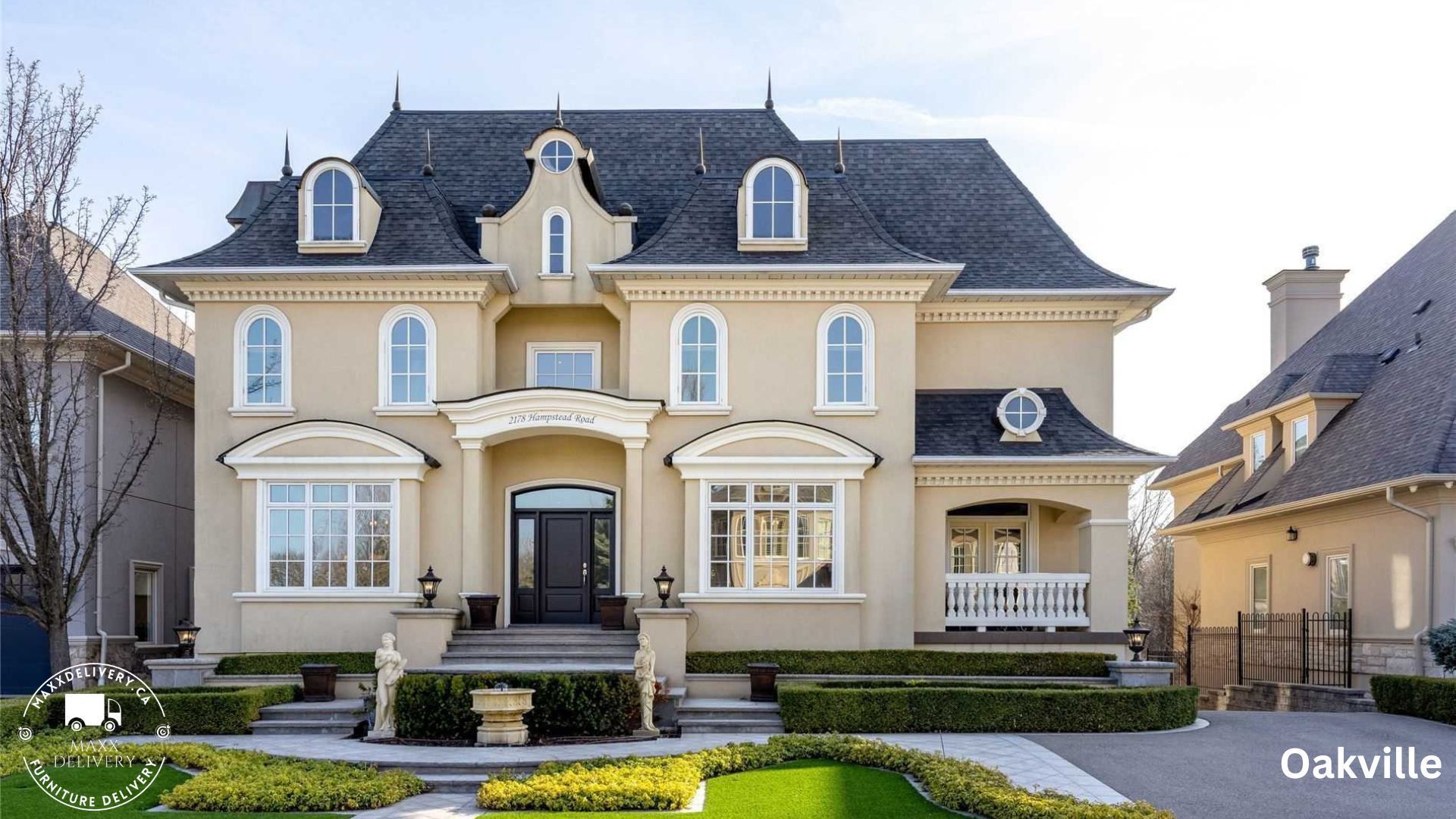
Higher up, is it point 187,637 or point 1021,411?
point 1021,411

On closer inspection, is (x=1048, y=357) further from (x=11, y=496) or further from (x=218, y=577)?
(x=11, y=496)

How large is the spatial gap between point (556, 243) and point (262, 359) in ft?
16.4

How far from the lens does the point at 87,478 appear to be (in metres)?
20.5

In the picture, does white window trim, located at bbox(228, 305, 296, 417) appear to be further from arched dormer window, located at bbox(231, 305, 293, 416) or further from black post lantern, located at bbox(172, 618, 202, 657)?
black post lantern, located at bbox(172, 618, 202, 657)

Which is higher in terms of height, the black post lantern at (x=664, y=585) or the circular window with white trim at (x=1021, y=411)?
the circular window with white trim at (x=1021, y=411)

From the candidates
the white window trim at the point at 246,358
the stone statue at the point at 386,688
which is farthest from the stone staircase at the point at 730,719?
the white window trim at the point at 246,358

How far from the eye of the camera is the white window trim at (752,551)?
1880cm

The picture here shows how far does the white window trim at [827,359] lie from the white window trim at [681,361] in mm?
1424

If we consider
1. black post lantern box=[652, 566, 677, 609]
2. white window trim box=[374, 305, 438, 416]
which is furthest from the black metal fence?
white window trim box=[374, 305, 438, 416]

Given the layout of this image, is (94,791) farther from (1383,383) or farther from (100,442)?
(1383,383)

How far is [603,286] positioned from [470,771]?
8.76 metres

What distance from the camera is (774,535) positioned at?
62.4ft

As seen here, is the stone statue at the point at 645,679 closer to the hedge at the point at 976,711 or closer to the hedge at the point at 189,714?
the hedge at the point at 976,711

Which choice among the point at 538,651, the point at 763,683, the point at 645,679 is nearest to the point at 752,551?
the point at 763,683
